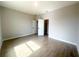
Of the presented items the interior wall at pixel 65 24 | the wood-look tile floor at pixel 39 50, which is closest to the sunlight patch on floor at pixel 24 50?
the wood-look tile floor at pixel 39 50

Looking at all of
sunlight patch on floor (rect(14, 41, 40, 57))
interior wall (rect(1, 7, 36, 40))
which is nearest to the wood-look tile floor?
sunlight patch on floor (rect(14, 41, 40, 57))

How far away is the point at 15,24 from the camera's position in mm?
6605

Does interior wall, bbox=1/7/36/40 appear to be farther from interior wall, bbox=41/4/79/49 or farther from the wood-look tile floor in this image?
interior wall, bbox=41/4/79/49

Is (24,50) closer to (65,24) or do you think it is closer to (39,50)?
(39,50)

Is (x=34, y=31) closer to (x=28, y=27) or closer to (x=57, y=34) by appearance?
(x=28, y=27)

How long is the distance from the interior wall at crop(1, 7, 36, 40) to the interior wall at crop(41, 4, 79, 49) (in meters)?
3.16

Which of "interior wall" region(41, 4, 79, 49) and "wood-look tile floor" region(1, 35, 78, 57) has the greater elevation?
"interior wall" region(41, 4, 79, 49)

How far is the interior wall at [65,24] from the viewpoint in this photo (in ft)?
15.4

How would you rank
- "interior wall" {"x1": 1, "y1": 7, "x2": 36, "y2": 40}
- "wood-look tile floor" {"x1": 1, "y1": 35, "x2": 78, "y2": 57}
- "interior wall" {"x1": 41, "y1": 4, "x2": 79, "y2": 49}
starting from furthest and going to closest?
"interior wall" {"x1": 1, "y1": 7, "x2": 36, "y2": 40} → "interior wall" {"x1": 41, "y1": 4, "x2": 79, "y2": 49} → "wood-look tile floor" {"x1": 1, "y1": 35, "x2": 78, "y2": 57}

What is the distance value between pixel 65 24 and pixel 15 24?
440 centimetres

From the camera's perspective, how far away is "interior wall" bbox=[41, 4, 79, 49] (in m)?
4.69

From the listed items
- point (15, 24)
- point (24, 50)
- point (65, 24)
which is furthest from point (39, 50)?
point (15, 24)

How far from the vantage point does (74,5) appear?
462cm

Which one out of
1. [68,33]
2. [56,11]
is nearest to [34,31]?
[56,11]
